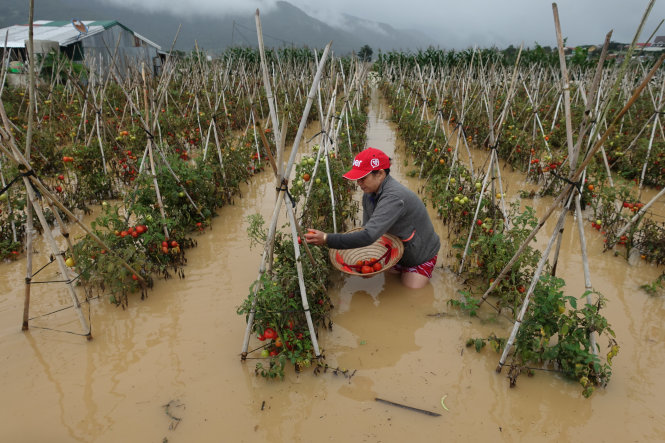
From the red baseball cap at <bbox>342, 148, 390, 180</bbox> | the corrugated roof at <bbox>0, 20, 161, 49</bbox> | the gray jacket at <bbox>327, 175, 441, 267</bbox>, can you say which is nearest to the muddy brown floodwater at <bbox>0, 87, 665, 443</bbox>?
the gray jacket at <bbox>327, 175, 441, 267</bbox>

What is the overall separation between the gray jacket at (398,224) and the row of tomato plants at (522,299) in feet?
1.46

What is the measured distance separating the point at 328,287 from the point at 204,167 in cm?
214

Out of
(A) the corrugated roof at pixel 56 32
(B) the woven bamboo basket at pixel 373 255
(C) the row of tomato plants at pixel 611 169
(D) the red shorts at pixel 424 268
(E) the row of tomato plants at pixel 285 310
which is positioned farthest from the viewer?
(A) the corrugated roof at pixel 56 32

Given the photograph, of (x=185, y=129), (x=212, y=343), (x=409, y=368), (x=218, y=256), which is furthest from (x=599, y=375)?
(x=185, y=129)

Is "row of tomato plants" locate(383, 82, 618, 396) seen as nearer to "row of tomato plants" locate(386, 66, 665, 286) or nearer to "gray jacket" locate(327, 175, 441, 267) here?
"gray jacket" locate(327, 175, 441, 267)

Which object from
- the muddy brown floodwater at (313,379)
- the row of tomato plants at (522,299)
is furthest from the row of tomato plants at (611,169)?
the row of tomato plants at (522,299)

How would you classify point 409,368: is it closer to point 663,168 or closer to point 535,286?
point 535,286

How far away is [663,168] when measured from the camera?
4895 mm

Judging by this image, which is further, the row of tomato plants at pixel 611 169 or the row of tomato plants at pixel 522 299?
the row of tomato plants at pixel 611 169

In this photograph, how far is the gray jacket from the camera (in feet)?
8.43

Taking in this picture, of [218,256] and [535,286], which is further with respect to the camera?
[218,256]

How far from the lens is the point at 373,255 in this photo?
135 inches

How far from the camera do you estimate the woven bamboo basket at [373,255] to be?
297 cm

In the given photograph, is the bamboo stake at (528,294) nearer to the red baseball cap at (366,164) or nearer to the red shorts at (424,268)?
the red shorts at (424,268)
